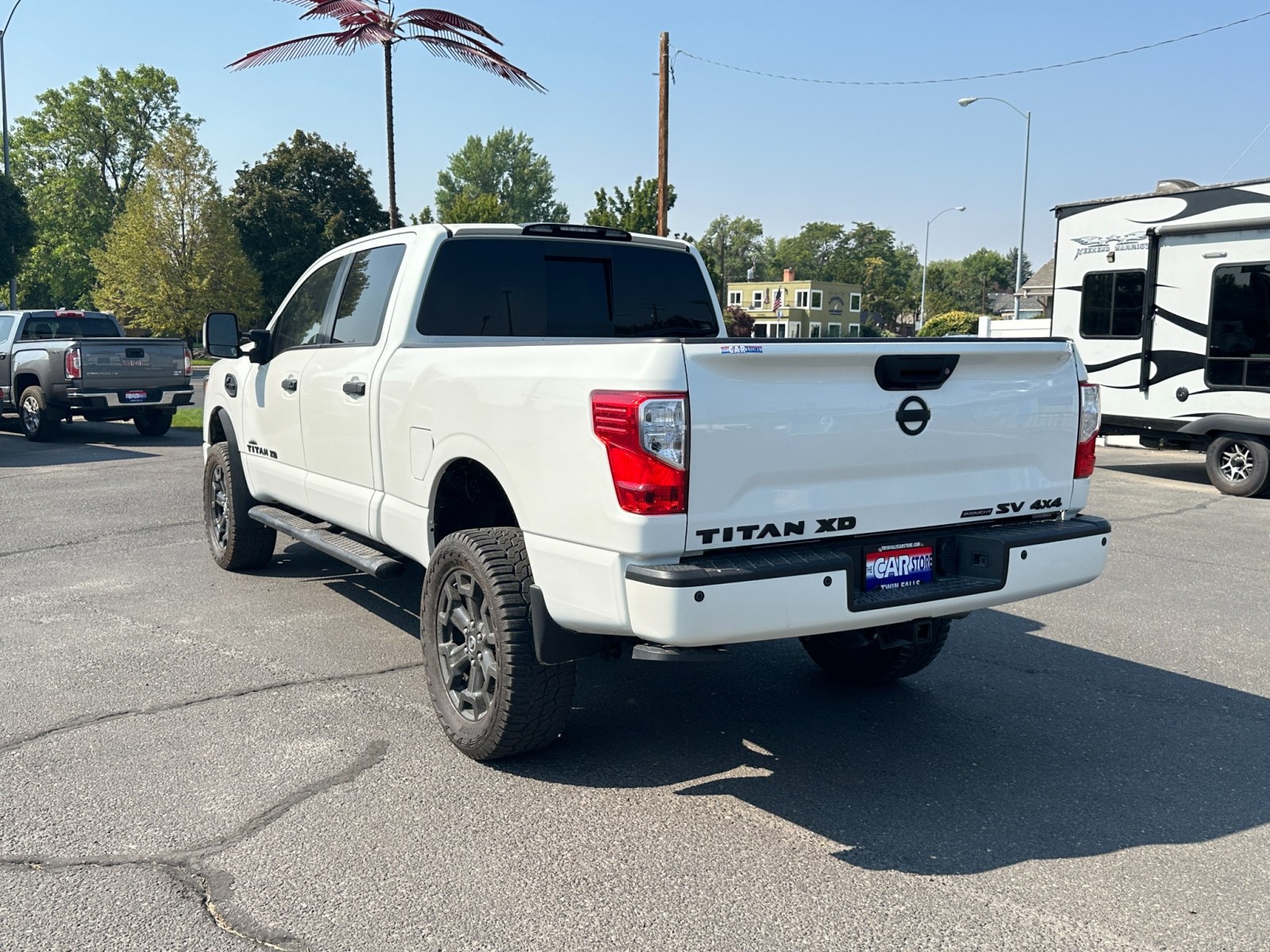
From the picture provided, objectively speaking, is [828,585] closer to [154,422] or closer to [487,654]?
[487,654]

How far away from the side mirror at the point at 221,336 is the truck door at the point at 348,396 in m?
1.14

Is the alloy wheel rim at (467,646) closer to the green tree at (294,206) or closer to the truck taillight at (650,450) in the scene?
the truck taillight at (650,450)

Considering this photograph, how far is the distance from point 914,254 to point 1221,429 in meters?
175

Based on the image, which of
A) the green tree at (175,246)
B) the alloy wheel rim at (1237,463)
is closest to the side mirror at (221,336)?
the alloy wheel rim at (1237,463)

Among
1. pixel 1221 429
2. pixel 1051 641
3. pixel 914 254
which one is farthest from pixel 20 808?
pixel 914 254

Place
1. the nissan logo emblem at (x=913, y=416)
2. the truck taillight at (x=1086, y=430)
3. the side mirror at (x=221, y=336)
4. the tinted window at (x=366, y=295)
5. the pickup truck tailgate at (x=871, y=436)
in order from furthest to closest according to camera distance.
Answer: the side mirror at (x=221, y=336), the tinted window at (x=366, y=295), the truck taillight at (x=1086, y=430), the nissan logo emblem at (x=913, y=416), the pickup truck tailgate at (x=871, y=436)

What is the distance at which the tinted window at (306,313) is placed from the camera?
6188 mm

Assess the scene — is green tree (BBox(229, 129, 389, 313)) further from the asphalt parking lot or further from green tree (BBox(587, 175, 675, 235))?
the asphalt parking lot

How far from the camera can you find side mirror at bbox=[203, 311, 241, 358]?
678 cm

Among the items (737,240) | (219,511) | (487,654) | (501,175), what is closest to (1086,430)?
(487,654)

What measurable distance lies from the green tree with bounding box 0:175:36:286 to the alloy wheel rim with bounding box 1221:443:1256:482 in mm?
45602

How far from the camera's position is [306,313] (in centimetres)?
642

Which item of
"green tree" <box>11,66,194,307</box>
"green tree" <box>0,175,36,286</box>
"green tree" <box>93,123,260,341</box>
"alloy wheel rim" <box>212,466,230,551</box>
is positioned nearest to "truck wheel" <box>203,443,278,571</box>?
"alloy wheel rim" <box>212,466,230,551</box>

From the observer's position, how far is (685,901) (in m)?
3.16
